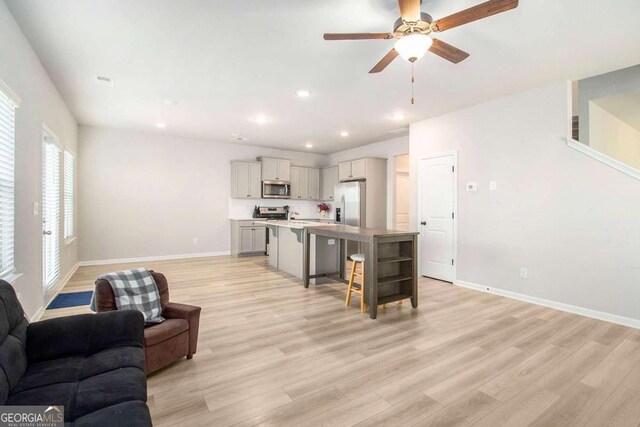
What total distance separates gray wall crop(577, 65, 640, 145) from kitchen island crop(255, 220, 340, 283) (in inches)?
165

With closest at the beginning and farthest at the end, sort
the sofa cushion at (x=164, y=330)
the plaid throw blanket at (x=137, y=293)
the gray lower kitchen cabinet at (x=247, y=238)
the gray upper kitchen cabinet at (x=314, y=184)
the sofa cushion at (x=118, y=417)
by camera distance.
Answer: the sofa cushion at (x=118, y=417) → the sofa cushion at (x=164, y=330) → the plaid throw blanket at (x=137, y=293) → the gray lower kitchen cabinet at (x=247, y=238) → the gray upper kitchen cabinet at (x=314, y=184)

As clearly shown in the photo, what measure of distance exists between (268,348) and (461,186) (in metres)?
3.79

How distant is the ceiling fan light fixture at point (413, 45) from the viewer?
7.06 ft

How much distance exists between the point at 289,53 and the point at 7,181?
2747 millimetres

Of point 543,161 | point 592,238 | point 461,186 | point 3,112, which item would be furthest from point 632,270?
point 3,112

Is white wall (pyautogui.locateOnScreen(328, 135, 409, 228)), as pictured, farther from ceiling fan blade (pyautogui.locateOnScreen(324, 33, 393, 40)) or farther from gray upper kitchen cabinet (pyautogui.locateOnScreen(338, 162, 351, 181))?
ceiling fan blade (pyautogui.locateOnScreen(324, 33, 393, 40))

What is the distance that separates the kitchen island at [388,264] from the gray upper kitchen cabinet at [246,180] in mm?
3995

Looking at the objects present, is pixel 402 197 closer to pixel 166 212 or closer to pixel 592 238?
pixel 592 238

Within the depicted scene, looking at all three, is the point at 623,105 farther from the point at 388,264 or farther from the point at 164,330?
the point at 164,330

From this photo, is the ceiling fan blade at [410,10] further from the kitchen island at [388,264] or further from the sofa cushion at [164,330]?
the sofa cushion at [164,330]

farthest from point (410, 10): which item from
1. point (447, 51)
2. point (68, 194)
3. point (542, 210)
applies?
Result: point (68, 194)

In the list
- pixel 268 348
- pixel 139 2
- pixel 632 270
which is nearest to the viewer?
pixel 139 2

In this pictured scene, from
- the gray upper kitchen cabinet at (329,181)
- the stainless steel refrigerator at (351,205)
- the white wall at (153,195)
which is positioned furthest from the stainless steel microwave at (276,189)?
the stainless steel refrigerator at (351,205)

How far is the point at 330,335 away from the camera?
288cm
